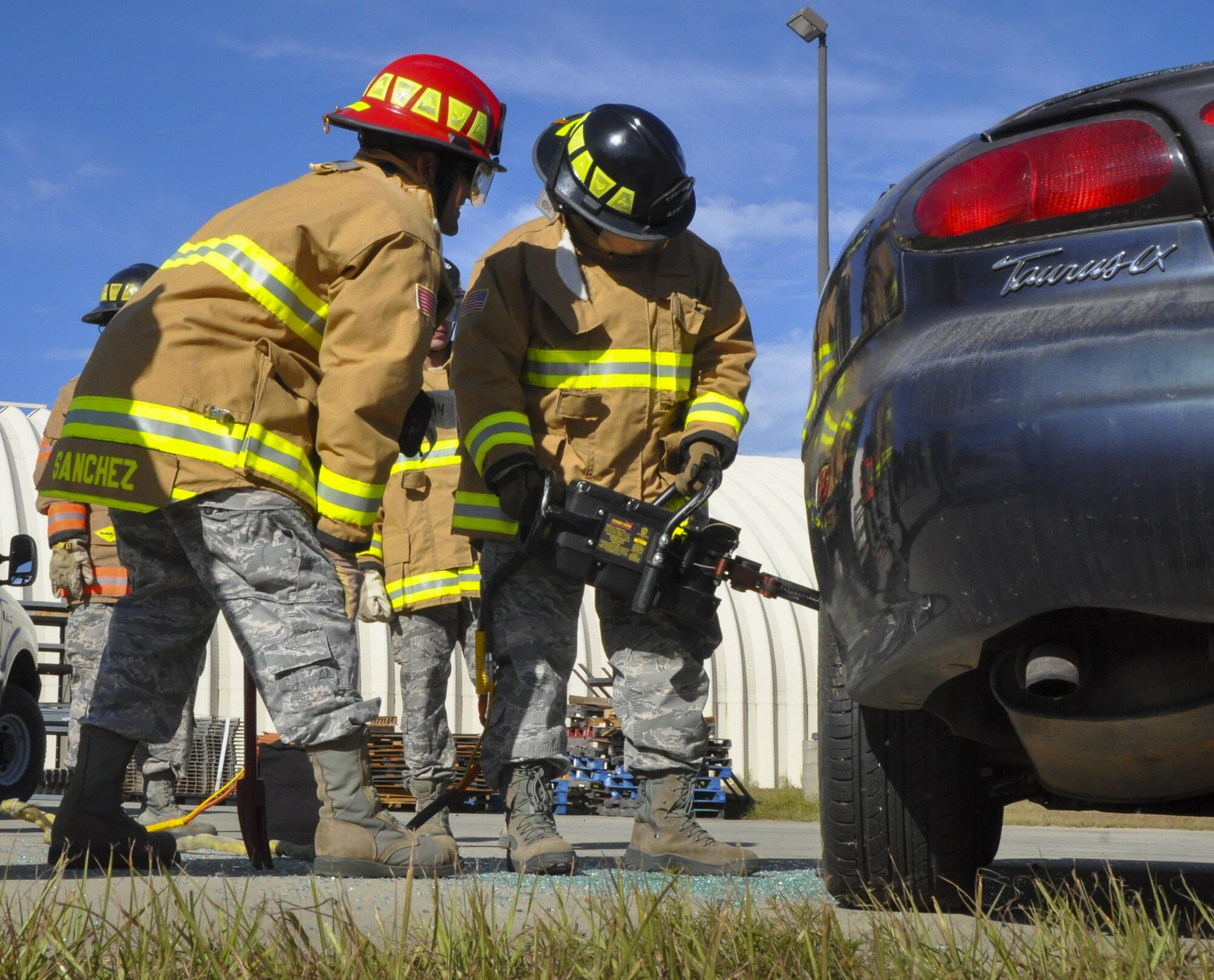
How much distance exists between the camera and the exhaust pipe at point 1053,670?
6.62 feet

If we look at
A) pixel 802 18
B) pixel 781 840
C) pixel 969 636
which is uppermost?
pixel 802 18

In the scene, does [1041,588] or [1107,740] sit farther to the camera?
[1107,740]

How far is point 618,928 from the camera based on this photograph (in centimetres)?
166

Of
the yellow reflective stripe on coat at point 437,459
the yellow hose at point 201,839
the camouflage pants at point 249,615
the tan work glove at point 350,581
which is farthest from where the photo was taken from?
the yellow reflective stripe on coat at point 437,459

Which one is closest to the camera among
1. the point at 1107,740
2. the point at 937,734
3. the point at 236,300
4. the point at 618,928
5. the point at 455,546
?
the point at 618,928

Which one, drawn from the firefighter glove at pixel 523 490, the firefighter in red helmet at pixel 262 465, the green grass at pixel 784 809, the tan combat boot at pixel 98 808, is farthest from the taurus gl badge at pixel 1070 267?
the green grass at pixel 784 809

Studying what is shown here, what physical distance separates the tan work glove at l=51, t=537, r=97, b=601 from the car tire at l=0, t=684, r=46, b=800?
2.11 m

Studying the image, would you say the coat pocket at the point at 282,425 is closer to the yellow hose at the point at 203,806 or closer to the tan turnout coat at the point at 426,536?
the yellow hose at the point at 203,806

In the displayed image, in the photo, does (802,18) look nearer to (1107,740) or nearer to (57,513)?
(57,513)

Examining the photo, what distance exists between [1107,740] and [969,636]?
1.15 ft

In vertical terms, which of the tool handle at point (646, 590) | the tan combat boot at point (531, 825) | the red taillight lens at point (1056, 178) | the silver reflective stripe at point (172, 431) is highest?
the red taillight lens at point (1056, 178)

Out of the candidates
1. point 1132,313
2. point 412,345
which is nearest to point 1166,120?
point 1132,313

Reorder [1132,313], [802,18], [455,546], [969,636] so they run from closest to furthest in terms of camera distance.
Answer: [1132,313] < [969,636] < [455,546] < [802,18]

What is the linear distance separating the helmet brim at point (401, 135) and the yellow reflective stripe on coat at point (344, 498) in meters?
1.05
